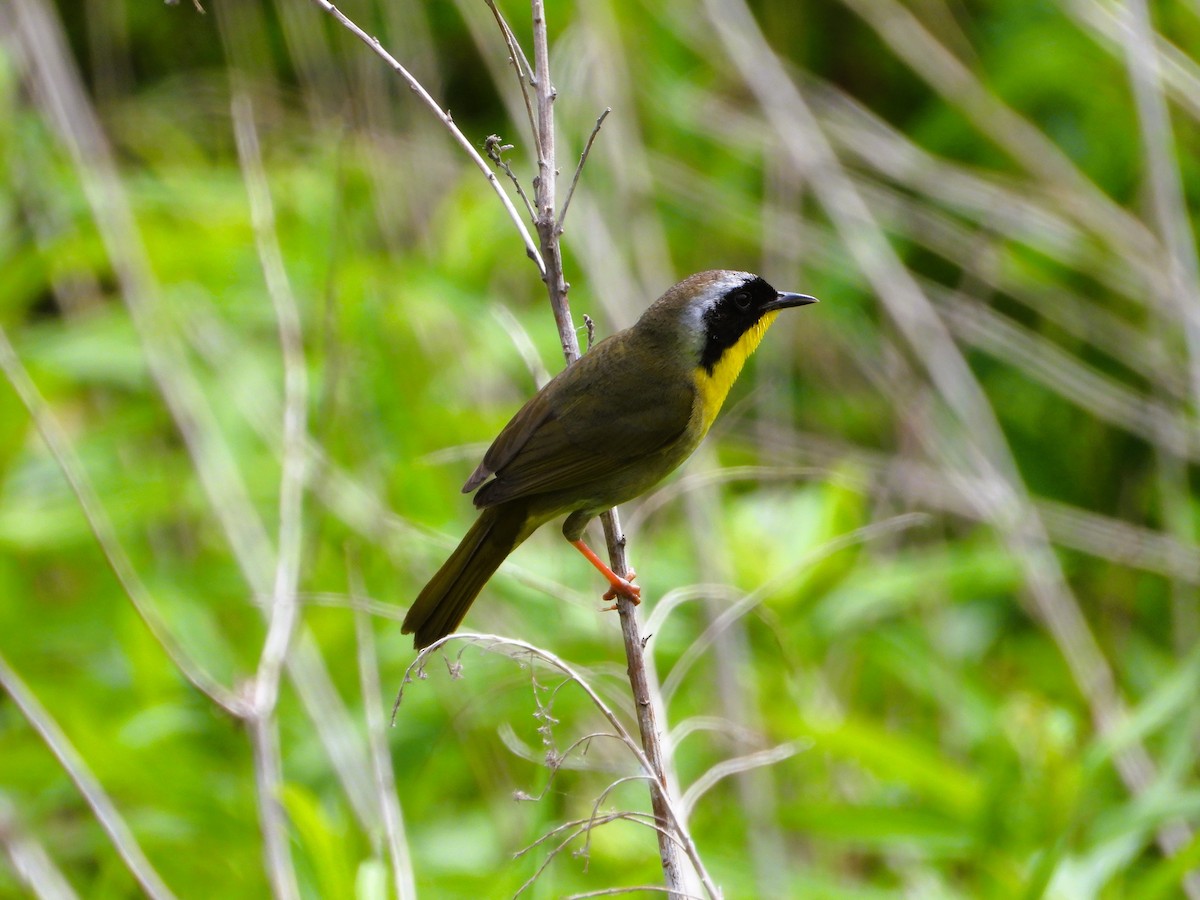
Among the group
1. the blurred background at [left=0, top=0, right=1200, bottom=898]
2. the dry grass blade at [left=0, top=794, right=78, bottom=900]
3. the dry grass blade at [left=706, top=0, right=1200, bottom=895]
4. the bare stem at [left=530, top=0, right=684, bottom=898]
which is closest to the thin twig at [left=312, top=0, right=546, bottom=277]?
the bare stem at [left=530, top=0, right=684, bottom=898]

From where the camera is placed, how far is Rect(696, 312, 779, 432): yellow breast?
303 cm

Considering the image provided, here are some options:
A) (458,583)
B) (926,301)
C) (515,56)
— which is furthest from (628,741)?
(926,301)

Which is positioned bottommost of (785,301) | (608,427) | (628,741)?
(628,741)

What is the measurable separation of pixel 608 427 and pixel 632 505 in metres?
1.77

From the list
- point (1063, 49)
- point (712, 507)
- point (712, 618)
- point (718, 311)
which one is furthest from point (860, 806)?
point (1063, 49)

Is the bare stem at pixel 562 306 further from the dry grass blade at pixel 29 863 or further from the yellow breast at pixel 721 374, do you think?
the dry grass blade at pixel 29 863

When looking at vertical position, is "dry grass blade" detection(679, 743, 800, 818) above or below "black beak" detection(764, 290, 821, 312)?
below

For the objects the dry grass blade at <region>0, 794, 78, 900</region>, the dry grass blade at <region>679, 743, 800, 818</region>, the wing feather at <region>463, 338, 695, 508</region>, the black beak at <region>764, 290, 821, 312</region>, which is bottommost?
the dry grass blade at <region>0, 794, 78, 900</region>

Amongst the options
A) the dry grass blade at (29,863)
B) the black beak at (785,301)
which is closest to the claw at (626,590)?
the black beak at (785,301)

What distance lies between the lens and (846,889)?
3.17 metres

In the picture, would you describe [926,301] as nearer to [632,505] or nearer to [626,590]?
[632,505]

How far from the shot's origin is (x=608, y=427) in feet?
9.51

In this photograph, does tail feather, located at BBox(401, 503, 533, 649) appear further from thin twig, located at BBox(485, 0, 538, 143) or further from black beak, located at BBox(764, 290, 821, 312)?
thin twig, located at BBox(485, 0, 538, 143)

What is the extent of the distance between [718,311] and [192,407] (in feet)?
4.86
